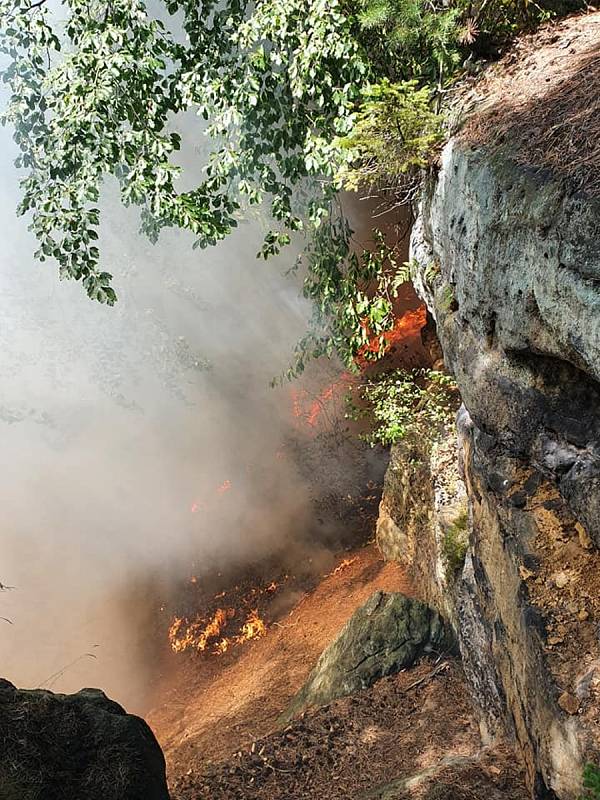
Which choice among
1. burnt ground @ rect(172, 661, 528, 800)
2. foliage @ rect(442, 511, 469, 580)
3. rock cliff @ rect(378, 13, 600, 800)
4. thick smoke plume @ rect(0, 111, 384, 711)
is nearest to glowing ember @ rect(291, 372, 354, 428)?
thick smoke plume @ rect(0, 111, 384, 711)

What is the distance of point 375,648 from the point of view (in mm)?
7008

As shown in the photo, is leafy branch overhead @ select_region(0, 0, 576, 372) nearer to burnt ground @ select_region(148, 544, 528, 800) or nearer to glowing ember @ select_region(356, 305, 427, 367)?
burnt ground @ select_region(148, 544, 528, 800)

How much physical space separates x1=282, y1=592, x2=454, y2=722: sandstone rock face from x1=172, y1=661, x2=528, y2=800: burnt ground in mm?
166

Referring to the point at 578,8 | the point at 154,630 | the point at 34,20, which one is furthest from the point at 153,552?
the point at 578,8

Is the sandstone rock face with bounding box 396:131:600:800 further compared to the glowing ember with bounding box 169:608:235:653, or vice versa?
the glowing ember with bounding box 169:608:235:653

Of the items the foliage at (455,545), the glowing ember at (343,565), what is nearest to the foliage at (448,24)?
the foliage at (455,545)

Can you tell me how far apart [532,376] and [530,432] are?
361mm

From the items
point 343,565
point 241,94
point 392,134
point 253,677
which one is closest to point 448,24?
point 392,134

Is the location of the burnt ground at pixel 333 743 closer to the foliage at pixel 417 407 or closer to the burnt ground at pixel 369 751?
the burnt ground at pixel 369 751

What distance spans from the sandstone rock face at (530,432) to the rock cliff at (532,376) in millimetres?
11

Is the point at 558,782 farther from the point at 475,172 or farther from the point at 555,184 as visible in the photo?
the point at 475,172

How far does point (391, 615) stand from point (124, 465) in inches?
394

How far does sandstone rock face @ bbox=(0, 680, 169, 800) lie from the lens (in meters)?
3.76

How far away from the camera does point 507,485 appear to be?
438cm
